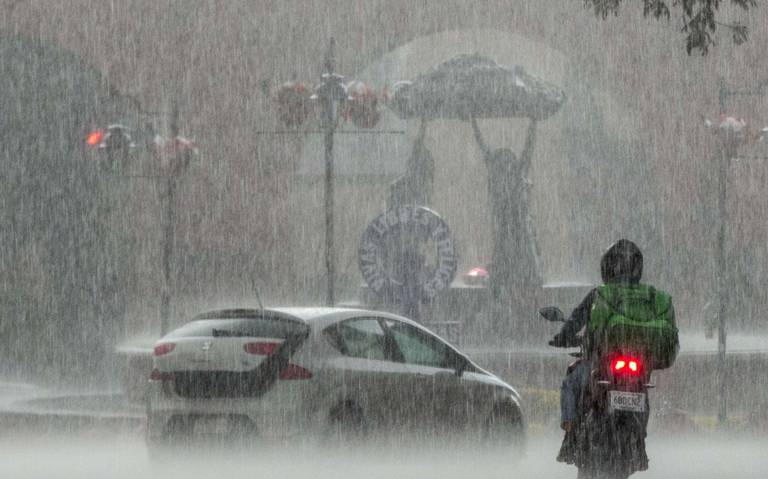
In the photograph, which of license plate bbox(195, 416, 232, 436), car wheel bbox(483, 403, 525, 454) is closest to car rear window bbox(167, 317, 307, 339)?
license plate bbox(195, 416, 232, 436)

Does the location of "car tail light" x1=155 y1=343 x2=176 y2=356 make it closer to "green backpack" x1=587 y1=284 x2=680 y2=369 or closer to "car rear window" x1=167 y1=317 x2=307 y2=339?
"car rear window" x1=167 y1=317 x2=307 y2=339

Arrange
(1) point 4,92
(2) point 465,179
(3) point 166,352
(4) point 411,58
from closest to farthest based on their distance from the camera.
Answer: (3) point 166,352
(1) point 4,92
(4) point 411,58
(2) point 465,179

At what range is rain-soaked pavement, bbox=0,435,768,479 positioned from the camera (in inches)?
447

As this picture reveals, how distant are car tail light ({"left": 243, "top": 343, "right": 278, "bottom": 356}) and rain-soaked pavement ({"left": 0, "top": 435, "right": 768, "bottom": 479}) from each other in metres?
0.63

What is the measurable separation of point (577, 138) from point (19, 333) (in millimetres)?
22807

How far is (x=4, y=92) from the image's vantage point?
39.8 m

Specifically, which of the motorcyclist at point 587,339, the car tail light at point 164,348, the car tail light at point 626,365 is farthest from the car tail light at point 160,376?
the car tail light at point 626,365

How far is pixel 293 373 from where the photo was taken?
1131 centimetres

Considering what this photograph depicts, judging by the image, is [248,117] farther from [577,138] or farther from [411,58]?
[577,138]

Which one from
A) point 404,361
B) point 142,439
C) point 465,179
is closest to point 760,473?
point 404,361

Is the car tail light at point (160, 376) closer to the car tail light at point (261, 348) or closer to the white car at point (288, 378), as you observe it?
the white car at point (288, 378)

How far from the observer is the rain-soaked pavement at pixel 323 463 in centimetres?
1136

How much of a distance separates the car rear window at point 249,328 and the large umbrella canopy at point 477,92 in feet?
64.2

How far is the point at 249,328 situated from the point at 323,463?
102 centimetres
